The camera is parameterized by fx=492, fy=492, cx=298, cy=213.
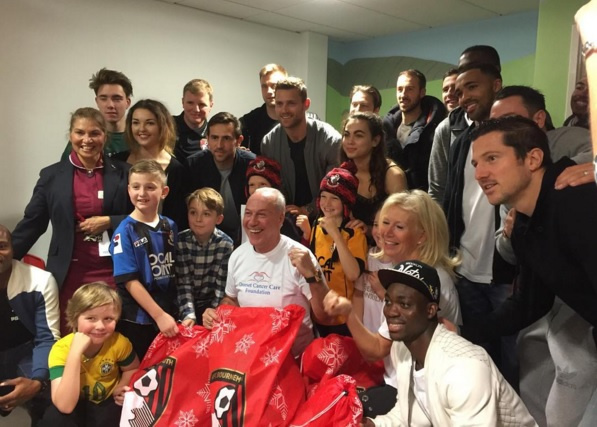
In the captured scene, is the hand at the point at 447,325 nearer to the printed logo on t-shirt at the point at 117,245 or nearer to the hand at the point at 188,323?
the hand at the point at 188,323

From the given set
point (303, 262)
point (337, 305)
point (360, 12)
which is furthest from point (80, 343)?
point (360, 12)

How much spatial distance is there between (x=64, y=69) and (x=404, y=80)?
3.18 m

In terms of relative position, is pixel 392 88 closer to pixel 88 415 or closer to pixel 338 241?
pixel 338 241

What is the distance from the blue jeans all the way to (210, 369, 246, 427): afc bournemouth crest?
115 cm

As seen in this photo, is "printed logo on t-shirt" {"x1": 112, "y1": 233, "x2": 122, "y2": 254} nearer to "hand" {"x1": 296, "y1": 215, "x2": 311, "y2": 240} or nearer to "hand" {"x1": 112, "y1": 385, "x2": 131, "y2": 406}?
"hand" {"x1": 112, "y1": 385, "x2": 131, "y2": 406}

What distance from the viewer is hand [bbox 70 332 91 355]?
7.18 ft

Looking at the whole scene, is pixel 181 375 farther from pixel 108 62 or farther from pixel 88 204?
pixel 108 62

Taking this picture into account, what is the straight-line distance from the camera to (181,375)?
7.28 ft

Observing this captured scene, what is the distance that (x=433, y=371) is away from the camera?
1646mm

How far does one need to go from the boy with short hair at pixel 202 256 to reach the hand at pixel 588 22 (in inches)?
84.3

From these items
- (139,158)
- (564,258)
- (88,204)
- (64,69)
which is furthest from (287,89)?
(64,69)

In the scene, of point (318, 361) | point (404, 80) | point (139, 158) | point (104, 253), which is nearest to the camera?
point (318, 361)

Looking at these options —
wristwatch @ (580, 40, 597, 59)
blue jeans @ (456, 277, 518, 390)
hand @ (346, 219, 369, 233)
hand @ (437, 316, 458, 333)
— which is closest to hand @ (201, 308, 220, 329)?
hand @ (346, 219, 369, 233)

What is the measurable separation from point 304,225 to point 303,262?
68cm
